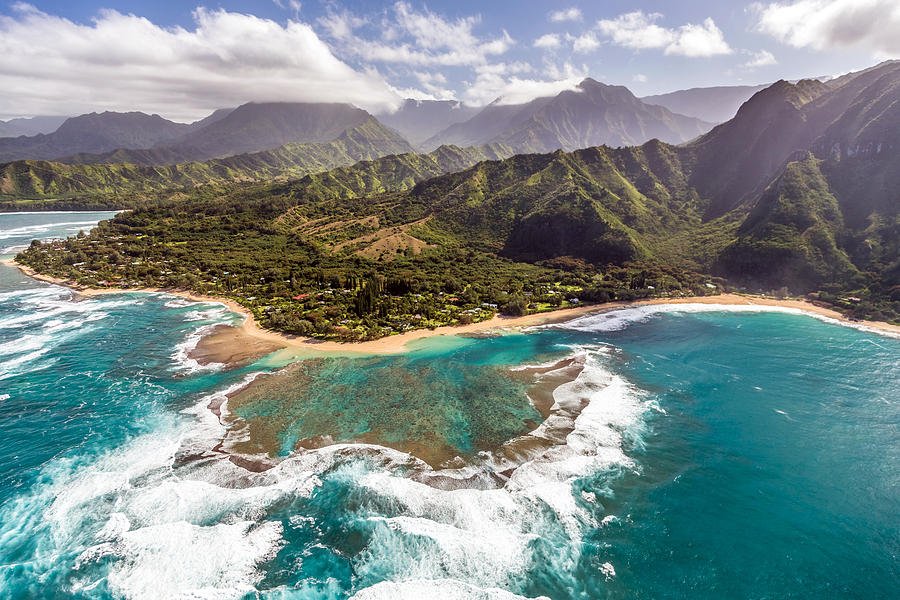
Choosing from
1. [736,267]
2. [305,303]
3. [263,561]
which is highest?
[736,267]

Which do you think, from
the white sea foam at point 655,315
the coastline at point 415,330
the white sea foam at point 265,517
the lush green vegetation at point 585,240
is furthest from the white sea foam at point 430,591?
the white sea foam at point 655,315

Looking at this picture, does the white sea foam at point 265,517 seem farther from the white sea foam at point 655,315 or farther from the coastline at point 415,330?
the white sea foam at point 655,315

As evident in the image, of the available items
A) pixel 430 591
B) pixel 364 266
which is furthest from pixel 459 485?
pixel 364 266

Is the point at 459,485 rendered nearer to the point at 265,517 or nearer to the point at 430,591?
the point at 430,591

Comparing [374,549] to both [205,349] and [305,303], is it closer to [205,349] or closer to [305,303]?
[205,349]

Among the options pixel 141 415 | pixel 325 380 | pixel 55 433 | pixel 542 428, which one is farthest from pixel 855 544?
pixel 55 433
